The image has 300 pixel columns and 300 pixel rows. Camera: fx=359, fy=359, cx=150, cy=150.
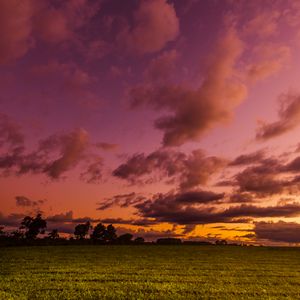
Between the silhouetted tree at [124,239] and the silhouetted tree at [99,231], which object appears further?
the silhouetted tree at [99,231]

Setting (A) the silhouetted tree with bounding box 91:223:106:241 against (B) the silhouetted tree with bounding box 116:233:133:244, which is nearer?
(B) the silhouetted tree with bounding box 116:233:133:244

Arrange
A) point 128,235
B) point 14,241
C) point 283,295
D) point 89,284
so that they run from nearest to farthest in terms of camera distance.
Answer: point 283,295
point 89,284
point 14,241
point 128,235

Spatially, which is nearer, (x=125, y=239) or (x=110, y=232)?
(x=125, y=239)

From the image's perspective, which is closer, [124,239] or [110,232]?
[124,239]

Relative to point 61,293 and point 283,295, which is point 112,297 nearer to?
point 61,293

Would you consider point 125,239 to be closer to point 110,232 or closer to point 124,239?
point 124,239

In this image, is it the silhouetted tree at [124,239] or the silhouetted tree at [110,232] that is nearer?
the silhouetted tree at [124,239]

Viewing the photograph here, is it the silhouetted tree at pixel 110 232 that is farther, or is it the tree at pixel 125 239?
the silhouetted tree at pixel 110 232

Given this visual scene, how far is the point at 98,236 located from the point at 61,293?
482 ft

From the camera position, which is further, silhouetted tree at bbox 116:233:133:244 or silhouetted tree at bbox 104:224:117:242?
silhouetted tree at bbox 104:224:117:242

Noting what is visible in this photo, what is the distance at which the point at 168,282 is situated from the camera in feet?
102

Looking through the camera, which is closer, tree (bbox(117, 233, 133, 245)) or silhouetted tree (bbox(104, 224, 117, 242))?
tree (bbox(117, 233, 133, 245))

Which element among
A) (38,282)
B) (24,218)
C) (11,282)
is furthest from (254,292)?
(24,218)

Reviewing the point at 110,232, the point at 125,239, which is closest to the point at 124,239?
the point at 125,239
